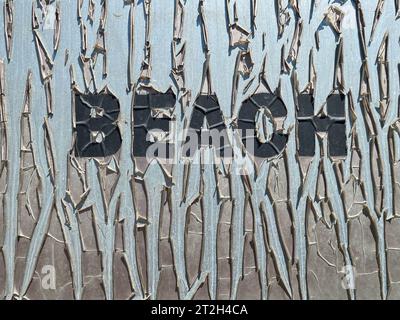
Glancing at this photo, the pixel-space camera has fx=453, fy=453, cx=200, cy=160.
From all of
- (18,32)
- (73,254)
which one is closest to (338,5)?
(18,32)

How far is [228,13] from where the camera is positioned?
1896 millimetres

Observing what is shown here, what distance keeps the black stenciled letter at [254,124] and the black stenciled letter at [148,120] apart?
31cm

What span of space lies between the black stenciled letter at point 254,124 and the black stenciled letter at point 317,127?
7cm

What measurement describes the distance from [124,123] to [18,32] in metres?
0.60

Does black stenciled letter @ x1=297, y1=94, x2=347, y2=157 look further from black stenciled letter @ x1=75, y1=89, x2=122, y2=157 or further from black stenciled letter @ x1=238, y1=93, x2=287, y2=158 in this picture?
black stenciled letter @ x1=75, y1=89, x2=122, y2=157

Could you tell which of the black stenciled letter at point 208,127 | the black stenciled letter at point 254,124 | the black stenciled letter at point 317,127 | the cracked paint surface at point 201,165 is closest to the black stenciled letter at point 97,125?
the cracked paint surface at point 201,165

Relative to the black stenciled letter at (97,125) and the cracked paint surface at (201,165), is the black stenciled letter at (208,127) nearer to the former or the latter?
the cracked paint surface at (201,165)

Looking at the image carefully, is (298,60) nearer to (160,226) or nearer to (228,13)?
(228,13)

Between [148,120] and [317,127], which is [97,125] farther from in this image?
[317,127]

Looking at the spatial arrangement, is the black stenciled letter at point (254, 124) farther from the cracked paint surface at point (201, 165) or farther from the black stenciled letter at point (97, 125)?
the black stenciled letter at point (97, 125)

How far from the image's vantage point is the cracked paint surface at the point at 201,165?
73.7 inches

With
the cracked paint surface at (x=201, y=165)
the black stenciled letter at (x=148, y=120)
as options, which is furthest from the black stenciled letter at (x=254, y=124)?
the black stenciled letter at (x=148, y=120)

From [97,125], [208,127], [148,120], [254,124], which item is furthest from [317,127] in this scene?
[97,125]

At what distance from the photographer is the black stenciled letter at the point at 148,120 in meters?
1.89
